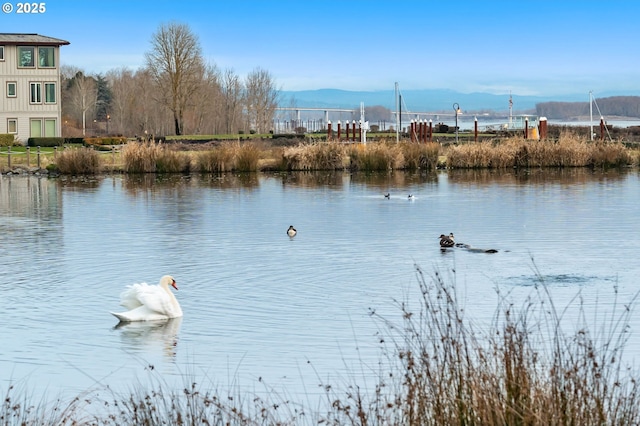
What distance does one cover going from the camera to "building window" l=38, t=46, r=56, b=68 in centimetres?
7150

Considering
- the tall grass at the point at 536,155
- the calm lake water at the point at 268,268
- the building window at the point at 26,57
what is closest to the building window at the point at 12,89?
the building window at the point at 26,57

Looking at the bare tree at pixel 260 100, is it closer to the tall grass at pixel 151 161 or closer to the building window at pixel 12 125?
the building window at pixel 12 125

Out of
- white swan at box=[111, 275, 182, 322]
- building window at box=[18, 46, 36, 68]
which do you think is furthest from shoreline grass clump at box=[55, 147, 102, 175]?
white swan at box=[111, 275, 182, 322]

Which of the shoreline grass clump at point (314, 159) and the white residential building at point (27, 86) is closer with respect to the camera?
the shoreline grass clump at point (314, 159)

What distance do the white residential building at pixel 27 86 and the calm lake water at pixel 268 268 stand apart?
125ft

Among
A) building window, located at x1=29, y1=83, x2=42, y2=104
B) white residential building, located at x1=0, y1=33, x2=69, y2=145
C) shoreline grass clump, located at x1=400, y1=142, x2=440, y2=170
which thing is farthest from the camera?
building window, located at x1=29, y1=83, x2=42, y2=104

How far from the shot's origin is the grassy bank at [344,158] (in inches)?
1809

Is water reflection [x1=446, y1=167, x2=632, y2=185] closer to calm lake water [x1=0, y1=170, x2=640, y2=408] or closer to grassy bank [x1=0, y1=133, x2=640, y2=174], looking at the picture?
grassy bank [x1=0, y1=133, x2=640, y2=174]


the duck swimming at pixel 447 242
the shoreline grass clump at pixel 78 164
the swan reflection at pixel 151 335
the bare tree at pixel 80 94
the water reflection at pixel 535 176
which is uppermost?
the bare tree at pixel 80 94

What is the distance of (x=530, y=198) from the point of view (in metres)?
30.7

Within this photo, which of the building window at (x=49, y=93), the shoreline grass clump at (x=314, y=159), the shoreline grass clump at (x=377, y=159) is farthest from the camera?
the building window at (x=49, y=93)

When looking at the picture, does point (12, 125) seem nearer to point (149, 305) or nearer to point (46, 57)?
point (46, 57)

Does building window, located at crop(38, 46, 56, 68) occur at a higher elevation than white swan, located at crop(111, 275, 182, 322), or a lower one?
higher

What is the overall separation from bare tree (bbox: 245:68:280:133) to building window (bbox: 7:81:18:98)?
87.9ft
